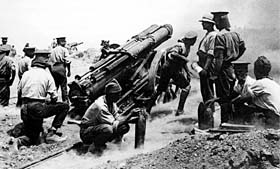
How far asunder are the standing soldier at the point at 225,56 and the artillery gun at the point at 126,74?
7.02ft

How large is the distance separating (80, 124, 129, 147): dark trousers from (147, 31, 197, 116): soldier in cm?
293

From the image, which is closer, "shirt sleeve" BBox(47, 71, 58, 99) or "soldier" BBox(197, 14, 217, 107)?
"shirt sleeve" BBox(47, 71, 58, 99)

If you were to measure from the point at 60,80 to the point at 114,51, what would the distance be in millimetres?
2312

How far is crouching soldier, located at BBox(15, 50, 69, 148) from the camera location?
9.02m

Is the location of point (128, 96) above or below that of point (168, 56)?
below

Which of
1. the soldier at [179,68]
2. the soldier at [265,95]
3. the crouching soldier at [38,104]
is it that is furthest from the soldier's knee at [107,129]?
the soldier at [179,68]

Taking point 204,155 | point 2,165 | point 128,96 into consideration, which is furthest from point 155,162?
point 128,96

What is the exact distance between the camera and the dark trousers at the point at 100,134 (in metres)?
7.93

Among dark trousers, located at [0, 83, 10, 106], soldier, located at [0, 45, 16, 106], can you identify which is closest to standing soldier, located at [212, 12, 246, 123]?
soldier, located at [0, 45, 16, 106]

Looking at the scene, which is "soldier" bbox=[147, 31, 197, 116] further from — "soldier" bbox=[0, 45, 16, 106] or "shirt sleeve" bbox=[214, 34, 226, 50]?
"soldier" bbox=[0, 45, 16, 106]

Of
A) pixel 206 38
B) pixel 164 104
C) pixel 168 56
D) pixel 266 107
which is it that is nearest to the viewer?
pixel 266 107

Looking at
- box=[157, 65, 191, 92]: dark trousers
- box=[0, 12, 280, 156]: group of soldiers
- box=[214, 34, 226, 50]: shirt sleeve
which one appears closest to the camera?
box=[0, 12, 280, 156]: group of soldiers

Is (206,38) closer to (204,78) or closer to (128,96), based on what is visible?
(204,78)

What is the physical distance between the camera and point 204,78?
9336mm
